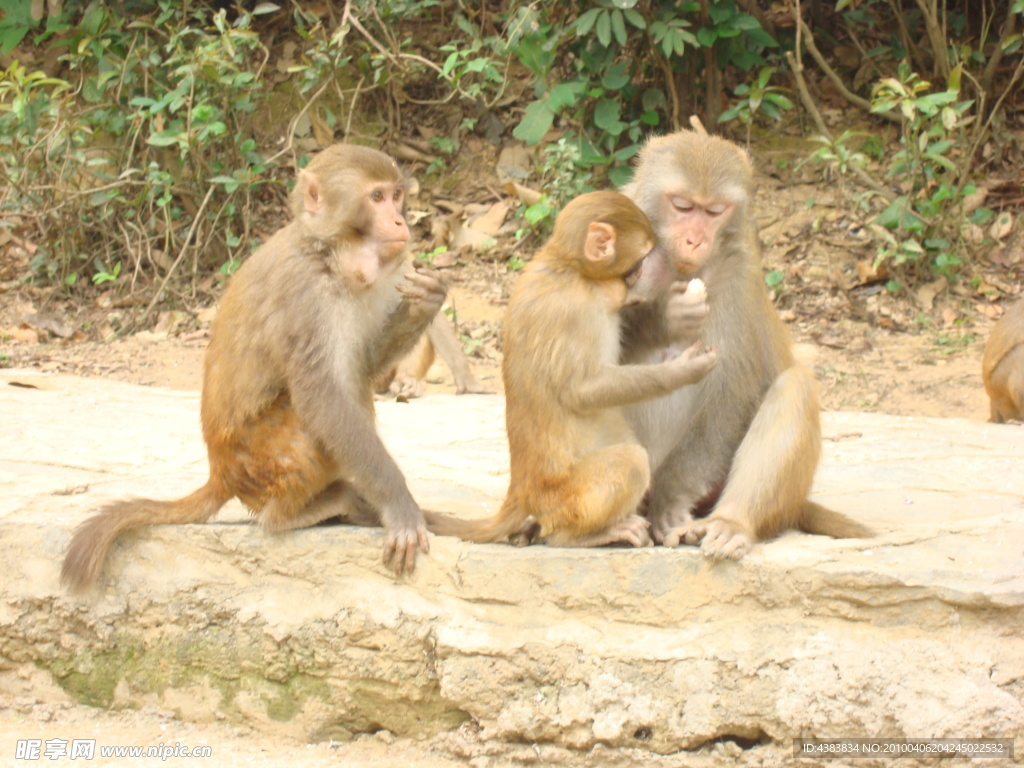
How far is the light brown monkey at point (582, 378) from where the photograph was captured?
155 inches

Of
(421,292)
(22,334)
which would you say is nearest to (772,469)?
(421,292)

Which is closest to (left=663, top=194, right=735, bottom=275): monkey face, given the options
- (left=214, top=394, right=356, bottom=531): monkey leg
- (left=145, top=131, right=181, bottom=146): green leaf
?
(left=214, top=394, right=356, bottom=531): monkey leg

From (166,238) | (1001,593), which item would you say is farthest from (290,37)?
(1001,593)

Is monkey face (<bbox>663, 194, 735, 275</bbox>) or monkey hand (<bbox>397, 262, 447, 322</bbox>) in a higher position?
monkey face (<bbox>663, 194, 735, 275</bbox>)

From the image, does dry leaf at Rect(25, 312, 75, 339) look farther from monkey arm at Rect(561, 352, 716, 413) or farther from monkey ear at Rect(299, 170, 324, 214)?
monkey arm at Rect(561, 352, 716, 413)

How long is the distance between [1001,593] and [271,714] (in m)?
2.62

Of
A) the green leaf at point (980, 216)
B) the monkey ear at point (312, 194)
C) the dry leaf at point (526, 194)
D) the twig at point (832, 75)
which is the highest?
the twig at point (832, 75)

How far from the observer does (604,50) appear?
9984mm

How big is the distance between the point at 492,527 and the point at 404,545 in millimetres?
366

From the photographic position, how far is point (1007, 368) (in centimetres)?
729

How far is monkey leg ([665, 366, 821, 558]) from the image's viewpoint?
397 centimetres

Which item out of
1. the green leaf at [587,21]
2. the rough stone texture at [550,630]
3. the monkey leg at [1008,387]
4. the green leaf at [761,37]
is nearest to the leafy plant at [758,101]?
the green leaf at [761,37]

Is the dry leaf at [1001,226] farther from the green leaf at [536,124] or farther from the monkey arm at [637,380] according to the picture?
the monkey arm at [637,380]

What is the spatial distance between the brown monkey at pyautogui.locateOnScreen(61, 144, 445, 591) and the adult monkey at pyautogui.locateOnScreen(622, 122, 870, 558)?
35.1 inches
